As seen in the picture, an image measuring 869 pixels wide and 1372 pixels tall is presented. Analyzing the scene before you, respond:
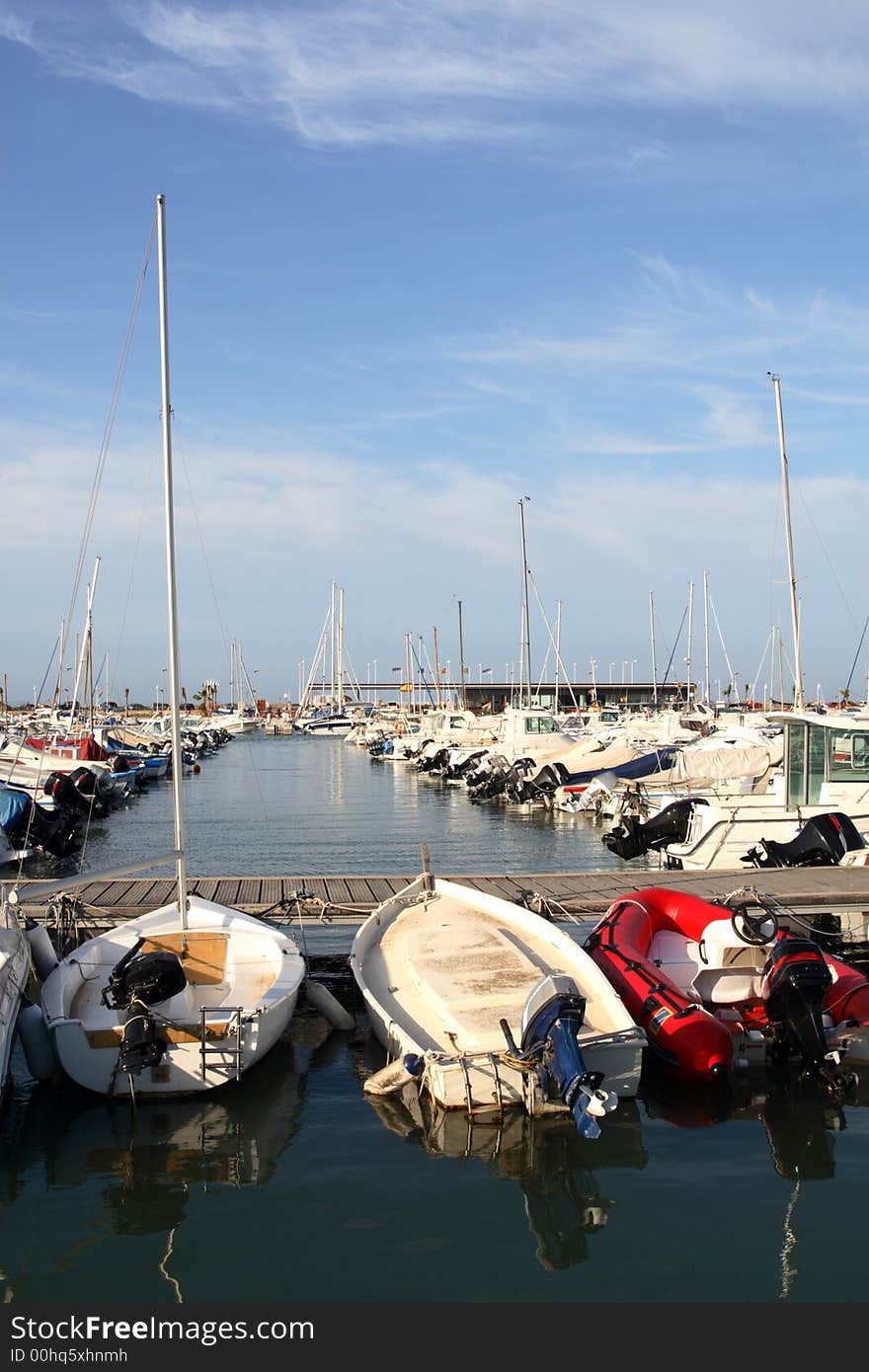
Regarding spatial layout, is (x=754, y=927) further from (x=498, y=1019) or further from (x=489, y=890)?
(x=489, y=890)

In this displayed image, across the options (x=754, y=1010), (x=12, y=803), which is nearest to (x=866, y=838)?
(x=754, y=1010)

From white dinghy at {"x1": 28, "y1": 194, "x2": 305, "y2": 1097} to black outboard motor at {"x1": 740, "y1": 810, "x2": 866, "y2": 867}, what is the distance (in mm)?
10601

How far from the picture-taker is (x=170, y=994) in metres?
11.4

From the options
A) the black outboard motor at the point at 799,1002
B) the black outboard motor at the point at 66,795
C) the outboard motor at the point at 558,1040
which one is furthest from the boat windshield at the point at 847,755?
the black outboard motor at the point at 66,795

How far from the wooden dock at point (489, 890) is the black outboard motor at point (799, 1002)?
3.63m

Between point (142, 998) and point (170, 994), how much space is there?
1.01 ft

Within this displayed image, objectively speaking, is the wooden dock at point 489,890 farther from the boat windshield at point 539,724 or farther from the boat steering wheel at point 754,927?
the boat windshield at point 539,724

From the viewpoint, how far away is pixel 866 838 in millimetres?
21766

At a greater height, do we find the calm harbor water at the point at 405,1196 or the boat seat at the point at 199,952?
the boat seat at the point at 199,952

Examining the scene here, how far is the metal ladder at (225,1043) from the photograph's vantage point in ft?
36.8

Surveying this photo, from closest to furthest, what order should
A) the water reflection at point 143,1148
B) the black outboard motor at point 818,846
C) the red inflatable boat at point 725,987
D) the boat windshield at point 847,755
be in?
1. the water reflection at point 143,1148
2. the red inflatable boat at point 725,987
3. the black outboard motor at point 818,846
4. the boat windshield at point 847,755

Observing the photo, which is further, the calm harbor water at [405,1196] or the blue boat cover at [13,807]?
the blue boat cover at [13,807]

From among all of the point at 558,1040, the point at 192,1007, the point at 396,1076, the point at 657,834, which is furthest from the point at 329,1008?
the point at 657,834

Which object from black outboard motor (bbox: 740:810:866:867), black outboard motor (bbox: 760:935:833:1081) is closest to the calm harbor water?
black outboard motor (bbox: 760:935:833:1081)
